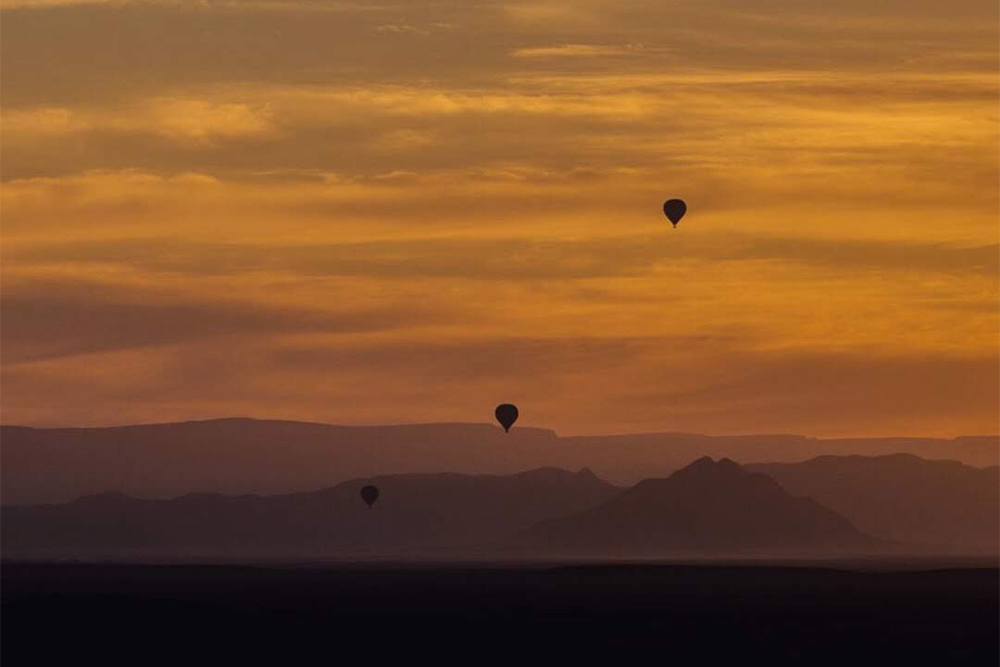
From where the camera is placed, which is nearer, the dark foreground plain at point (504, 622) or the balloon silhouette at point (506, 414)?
the dark foreground plain at point (504, 622)

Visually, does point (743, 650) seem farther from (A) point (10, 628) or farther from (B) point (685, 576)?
(B) point (685, 576)

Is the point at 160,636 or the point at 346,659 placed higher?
the point at 160,636

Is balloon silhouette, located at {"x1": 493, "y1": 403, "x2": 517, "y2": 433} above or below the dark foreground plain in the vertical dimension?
above

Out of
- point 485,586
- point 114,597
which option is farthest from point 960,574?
point 114,597

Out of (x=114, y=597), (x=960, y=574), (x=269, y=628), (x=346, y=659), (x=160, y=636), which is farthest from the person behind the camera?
(x=960, y=574)

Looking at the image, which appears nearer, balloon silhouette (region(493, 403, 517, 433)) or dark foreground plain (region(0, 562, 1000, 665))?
dark foreground plain (region(0, 562, 1000, 665))

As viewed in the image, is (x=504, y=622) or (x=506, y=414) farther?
(x=506, y=414)

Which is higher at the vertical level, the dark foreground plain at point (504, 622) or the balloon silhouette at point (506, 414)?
the balloon silhouette at point (506, 414)

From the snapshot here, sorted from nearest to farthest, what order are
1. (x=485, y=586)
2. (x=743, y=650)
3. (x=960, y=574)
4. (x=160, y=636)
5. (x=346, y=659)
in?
1. (x=346, y=659)
2. (x=743, y=650)
3. (x=160, y=636)
4. (x=485, y=586)
5. (x=960, y=574)
